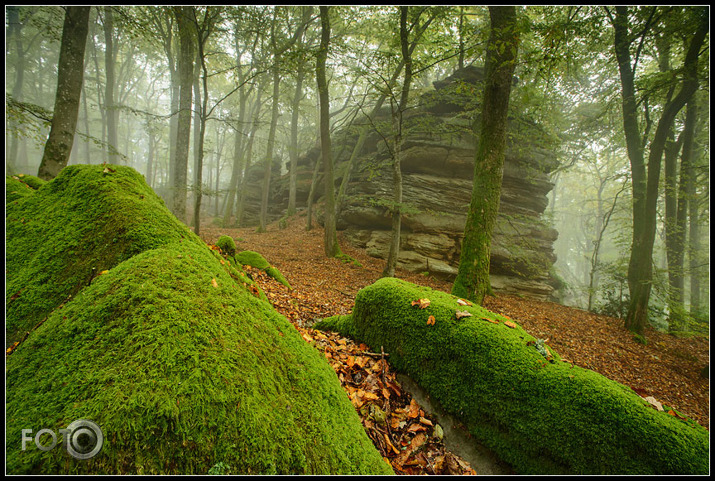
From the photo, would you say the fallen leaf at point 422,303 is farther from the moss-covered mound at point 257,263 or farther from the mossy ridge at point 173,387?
the moss-covered mound at point 257,263

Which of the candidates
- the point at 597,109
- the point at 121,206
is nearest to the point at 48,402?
the point at 121,206

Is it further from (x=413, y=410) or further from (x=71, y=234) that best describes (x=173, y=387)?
(x=71, y=234)

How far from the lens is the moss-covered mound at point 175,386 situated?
3.34 feet

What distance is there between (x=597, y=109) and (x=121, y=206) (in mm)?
24081

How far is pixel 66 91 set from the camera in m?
6.59

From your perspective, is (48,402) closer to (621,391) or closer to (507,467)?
(507,467)

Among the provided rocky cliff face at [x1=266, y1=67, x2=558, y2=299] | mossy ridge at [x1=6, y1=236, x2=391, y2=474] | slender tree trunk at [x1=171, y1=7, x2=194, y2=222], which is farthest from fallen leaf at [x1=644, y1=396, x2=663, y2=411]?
slender tree trunk at [x1=171, y1=7, x2=194, y2=222]

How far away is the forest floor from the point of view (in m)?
2.17

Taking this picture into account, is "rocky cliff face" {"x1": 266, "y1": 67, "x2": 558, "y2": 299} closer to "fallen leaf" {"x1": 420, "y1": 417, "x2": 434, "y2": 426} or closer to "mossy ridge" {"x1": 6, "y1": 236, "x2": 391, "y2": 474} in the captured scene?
"fallen leaf" {"x1": 420, "y1": 417, "x2": 434, "y2": 426}

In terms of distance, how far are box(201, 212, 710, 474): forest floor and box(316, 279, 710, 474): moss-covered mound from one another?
298 millimetres

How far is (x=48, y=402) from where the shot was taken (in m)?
1.06

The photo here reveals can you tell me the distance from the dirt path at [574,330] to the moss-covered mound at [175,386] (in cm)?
254

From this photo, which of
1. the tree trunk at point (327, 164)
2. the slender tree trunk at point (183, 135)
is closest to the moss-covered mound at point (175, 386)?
the tree trunk at point (327, 164)

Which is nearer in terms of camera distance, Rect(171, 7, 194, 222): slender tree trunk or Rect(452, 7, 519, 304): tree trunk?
Rect(452, 7, 519, 304): tree trunk
